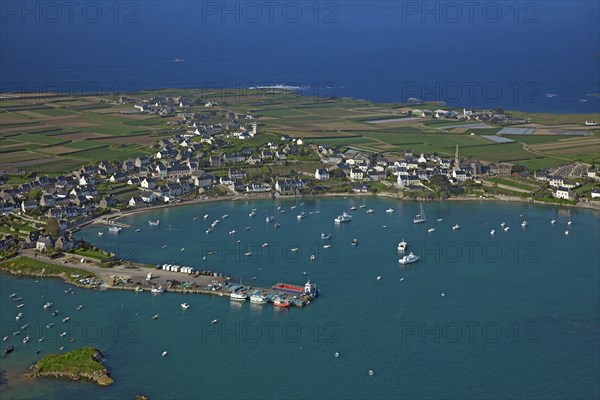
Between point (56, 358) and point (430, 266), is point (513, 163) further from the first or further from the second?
point (56, 358)

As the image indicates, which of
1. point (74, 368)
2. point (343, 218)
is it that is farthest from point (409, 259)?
point (74, 368)

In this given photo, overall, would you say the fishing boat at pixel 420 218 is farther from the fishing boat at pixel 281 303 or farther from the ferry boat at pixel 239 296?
the ferry boat at pixel 239 296

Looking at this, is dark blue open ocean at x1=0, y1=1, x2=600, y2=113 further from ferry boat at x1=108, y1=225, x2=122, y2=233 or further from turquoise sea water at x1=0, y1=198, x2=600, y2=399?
ferry boat at x1=108, y1=225, x2=122, y2=233

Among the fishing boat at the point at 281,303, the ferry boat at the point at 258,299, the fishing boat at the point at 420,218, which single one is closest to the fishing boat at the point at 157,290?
the ferry boat at the point at 258,299

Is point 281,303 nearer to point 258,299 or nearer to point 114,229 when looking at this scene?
point 258,299

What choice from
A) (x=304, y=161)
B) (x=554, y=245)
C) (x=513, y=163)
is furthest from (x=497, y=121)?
(x=554, y=245)
